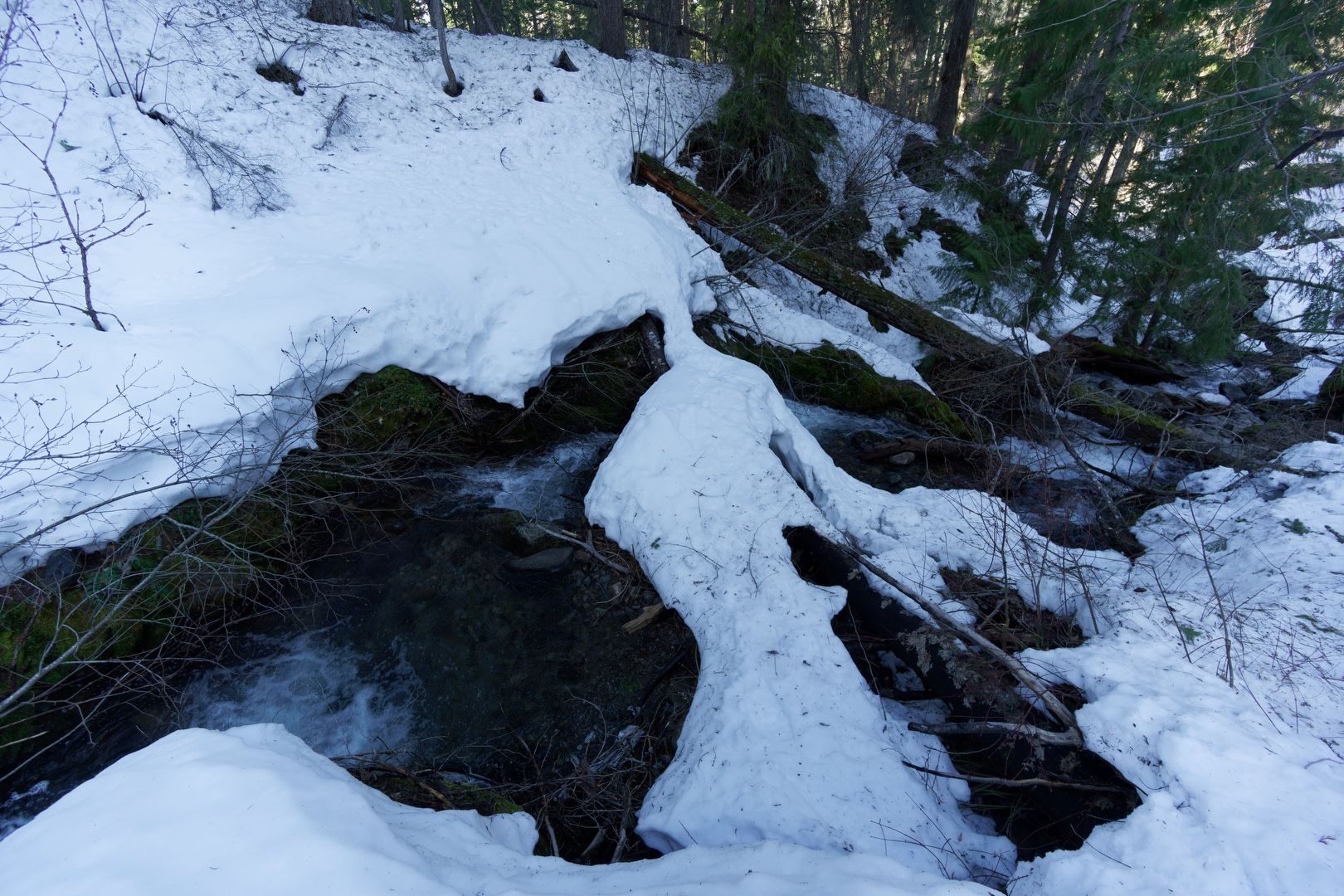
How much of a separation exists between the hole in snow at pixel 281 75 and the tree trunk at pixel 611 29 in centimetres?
551

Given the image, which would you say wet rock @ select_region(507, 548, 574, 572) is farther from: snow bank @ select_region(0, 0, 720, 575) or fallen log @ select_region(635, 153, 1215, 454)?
fallen log @ select_region(635, 153, 1215, 454)

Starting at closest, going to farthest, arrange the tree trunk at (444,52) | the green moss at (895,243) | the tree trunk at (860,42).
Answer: the tree trunk at (444,52) < the green moss at (895,243) < the tree trunk at (860,42)

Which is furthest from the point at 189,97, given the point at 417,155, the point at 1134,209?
the point at 1134,209

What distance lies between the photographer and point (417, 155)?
24.4ft

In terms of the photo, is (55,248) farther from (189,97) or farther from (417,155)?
(417,155)

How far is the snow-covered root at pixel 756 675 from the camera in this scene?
267 cm

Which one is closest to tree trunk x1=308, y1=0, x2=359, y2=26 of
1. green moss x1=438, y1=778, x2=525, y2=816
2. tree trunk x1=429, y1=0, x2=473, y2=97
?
tree trunk x1=429, y1=0, x2=473, y2=97

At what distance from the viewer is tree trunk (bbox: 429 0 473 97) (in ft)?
26.2

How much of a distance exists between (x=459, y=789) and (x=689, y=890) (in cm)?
181

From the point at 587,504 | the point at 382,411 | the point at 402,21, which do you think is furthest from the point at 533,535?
the point at 402,21

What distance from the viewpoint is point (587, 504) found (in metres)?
4.91

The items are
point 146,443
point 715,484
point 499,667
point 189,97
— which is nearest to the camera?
point 146,443

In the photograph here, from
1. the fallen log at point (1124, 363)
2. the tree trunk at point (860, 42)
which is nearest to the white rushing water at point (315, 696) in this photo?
the fallen log at point (1124, 363)

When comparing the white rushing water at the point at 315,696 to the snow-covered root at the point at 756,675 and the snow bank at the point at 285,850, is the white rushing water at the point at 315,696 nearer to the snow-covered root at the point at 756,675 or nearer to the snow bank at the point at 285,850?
the snow bank at the point at 285,850
